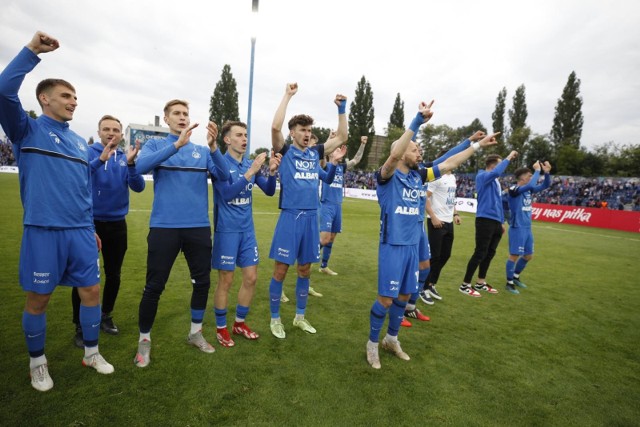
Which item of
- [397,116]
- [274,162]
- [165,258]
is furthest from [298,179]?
[397,116]

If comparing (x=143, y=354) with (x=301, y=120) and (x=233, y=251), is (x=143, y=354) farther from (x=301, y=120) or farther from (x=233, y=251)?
(x=301, y=120)

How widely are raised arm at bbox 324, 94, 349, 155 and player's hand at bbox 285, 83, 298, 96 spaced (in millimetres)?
571

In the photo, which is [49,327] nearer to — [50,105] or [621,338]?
[50,105]

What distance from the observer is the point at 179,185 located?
11.5 ft

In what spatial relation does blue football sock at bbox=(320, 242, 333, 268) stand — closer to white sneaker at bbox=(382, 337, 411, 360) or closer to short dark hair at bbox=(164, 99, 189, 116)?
white sneaker at bbox=(382, 337, 411, 360)

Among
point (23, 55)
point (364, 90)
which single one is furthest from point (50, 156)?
point (364, 90)

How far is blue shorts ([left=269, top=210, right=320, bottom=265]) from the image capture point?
4.34 m

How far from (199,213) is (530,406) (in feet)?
12.3

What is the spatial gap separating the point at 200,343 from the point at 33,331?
1.51 m

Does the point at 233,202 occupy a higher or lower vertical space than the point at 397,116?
lower

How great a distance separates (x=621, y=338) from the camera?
4.98 metres

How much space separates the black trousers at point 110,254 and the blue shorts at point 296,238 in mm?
1799

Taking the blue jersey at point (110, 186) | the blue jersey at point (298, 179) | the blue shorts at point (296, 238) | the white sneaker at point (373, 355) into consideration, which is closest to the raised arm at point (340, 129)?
the blue jersey at point (298, 179)

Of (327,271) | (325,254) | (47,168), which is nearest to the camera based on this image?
(47,168)
